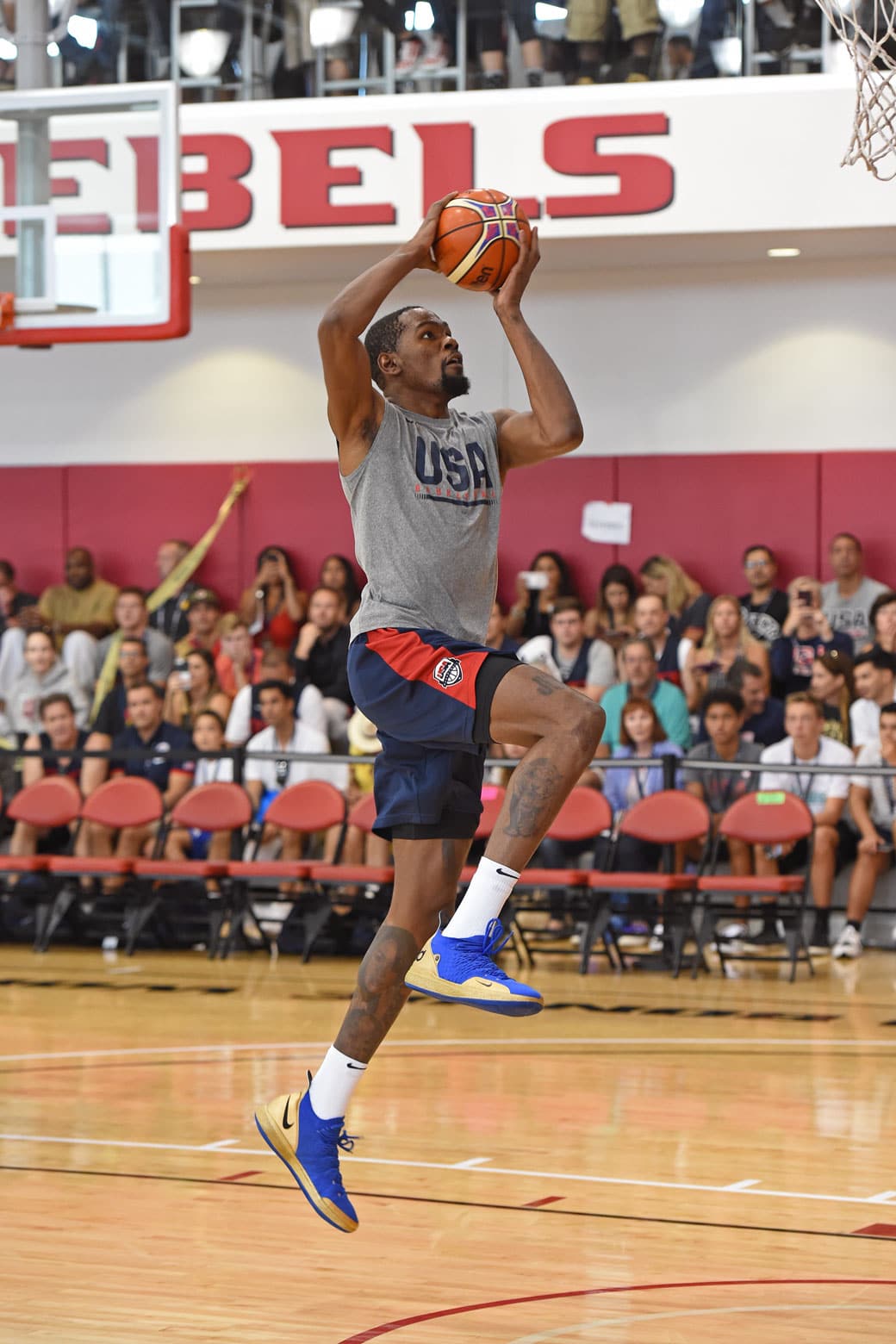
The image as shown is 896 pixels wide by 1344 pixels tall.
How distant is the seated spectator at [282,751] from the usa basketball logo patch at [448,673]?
7.11 meters

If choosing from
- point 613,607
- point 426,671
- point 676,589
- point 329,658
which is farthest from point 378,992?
point 676,589

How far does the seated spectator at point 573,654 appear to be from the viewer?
1195cm

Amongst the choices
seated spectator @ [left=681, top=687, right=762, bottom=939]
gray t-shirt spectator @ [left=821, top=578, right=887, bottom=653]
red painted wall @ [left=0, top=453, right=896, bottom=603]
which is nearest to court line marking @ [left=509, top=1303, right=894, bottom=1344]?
seated spectator @ [left=681, top=687, right=762, bottom=939]

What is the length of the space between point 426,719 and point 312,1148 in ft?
3.42

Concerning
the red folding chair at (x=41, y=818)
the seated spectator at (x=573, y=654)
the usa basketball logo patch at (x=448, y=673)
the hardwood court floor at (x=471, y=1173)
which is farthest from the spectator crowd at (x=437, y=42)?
the usa basketball logo patch at (x=448, y=673)

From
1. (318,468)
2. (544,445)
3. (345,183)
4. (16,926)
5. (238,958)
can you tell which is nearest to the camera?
(544,445)

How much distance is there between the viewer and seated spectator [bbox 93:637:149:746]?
12.2m

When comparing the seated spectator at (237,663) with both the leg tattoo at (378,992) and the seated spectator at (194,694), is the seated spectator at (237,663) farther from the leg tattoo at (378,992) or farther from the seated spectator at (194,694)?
the leg tattoo at (378,992)

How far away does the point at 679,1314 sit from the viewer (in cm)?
445

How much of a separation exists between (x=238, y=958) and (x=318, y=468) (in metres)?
4.63

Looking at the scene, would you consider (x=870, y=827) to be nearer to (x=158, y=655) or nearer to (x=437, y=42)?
(x=158, y=655)

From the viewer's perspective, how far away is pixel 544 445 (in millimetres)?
4613

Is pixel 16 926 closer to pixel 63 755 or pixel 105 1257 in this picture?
pixel 63 755

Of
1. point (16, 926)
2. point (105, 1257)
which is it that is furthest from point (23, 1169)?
point (16, 926)
